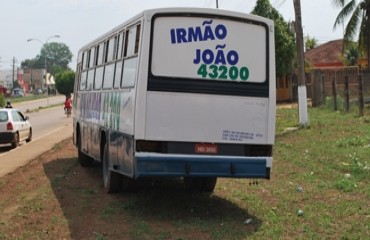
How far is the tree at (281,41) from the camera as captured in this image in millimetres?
40344

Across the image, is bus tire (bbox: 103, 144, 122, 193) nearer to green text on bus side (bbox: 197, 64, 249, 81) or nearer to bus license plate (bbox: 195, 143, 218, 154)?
bus license plate (bbox: 195, 143, 218, 154)

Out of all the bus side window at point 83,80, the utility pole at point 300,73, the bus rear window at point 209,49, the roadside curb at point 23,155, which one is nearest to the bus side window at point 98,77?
the bus side window at point 83,80

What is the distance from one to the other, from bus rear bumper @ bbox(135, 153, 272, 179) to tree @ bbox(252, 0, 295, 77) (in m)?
32.8

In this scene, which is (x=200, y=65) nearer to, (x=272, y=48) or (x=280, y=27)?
(x=272, y=48)

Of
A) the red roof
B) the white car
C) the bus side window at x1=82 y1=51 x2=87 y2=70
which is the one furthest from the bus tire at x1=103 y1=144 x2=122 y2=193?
the red roof

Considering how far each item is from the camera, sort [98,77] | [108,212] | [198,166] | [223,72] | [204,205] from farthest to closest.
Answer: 1. [98,77]
2. [204,205]
3. [108,212]
4. [223,72]
5. [198,166]

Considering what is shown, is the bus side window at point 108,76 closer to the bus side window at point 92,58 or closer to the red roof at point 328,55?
the bus side window at point 92,58

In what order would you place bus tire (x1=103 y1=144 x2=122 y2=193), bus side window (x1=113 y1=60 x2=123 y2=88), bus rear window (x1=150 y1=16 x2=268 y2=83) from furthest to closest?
bus tire (x1=103 y1=144 x2=122 y2=193) < bus side window (x1=113 y1=60 x2=123 y2=88) < bus rear window (x1=150 y1=16 x2=268 y2=83)

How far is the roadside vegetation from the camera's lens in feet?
23.5

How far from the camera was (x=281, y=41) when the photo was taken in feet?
132

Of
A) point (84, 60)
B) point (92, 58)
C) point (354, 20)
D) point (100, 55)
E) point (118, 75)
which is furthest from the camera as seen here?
point (354, 20)

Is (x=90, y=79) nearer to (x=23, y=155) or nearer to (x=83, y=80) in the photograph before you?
(x=83, y=80)

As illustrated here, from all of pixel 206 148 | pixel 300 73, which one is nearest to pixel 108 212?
pixel 206 148

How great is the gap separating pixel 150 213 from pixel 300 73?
13.5 meters
